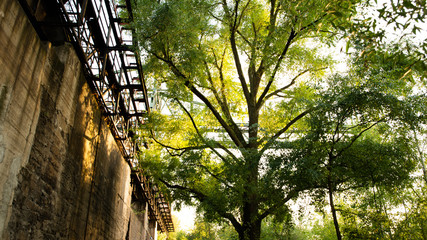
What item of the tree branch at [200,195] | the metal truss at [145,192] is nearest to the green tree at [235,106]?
the tree branch at [200,195]

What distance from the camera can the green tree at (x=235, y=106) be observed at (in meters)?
9.70

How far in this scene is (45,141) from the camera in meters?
6.32

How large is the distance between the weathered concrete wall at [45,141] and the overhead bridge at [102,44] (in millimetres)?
272

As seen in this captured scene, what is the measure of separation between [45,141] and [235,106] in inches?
359

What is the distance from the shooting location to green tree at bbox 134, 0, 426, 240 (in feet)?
31.8

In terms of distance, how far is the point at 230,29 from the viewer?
12.6 m

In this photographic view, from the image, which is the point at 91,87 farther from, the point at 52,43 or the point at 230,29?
the point at 230,29

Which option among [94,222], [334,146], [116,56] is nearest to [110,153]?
[94,222]

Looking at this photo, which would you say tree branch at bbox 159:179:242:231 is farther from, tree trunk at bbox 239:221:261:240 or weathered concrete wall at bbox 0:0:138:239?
weathered concrete wall at bbox 0:0:138:239

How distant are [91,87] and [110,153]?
9.68 feet

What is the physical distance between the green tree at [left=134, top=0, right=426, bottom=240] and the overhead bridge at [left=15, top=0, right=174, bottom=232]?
2.35 ft

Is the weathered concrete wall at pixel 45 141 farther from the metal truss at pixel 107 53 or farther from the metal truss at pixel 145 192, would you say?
the metal truss at pixel 145 192

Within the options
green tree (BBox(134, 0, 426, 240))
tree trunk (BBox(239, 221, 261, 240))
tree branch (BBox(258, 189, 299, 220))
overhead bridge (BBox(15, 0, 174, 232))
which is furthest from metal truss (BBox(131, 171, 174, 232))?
tree branch (BBox(258, 189, 299, 220))

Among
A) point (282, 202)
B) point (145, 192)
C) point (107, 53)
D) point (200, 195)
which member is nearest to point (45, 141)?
point (107, 53)
